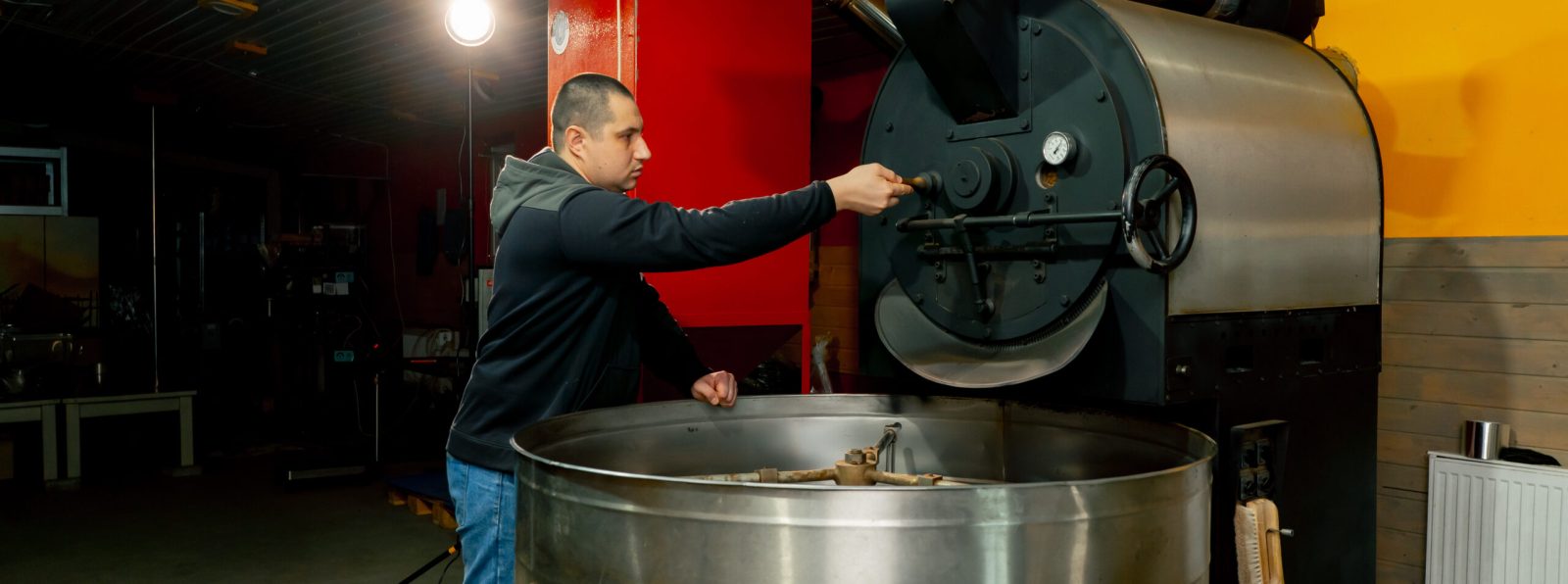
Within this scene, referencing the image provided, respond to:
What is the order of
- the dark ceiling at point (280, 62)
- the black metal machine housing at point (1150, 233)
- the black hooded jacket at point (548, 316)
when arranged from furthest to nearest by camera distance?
the dark ceiling at point (280, 62)
the black hooded jacket at point (548, 316)
the black metal machine housing at point (1150, 233)

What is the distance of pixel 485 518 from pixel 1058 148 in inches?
51.4

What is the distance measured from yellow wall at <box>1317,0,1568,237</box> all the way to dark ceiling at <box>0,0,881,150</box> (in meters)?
1.80

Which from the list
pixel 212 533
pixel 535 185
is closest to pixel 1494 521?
pixel 535 185

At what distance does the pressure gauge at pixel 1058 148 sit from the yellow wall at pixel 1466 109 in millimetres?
1882

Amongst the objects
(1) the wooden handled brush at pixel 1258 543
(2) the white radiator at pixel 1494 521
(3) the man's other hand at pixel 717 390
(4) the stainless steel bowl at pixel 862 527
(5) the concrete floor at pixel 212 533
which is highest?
(3) the man's other hand at pixel 717 390

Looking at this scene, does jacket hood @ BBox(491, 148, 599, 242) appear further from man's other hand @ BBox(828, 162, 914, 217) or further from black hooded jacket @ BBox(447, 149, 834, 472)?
man's other hand @ BBox(828, 162, 914, 217)

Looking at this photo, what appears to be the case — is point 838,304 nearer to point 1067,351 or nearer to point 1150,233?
point 1067,351

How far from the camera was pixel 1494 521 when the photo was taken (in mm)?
2850

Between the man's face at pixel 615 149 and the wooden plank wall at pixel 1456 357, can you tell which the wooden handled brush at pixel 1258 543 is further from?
the wooden plank wall at pixel 1456 357

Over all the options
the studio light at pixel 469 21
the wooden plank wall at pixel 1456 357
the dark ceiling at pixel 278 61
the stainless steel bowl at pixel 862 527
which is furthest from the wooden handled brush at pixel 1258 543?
the dark ceiling at pixel 278 61

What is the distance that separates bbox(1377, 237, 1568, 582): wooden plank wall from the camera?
2.86 meters

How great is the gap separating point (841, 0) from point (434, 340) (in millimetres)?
6793

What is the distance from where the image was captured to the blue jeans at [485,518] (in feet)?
6.84

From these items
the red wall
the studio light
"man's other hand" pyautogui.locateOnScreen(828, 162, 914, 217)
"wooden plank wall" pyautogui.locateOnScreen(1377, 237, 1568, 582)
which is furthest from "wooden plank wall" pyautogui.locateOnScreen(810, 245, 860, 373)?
"man's other hand" pyautogui.locateOnScreen(828, 162, 914, 217)
